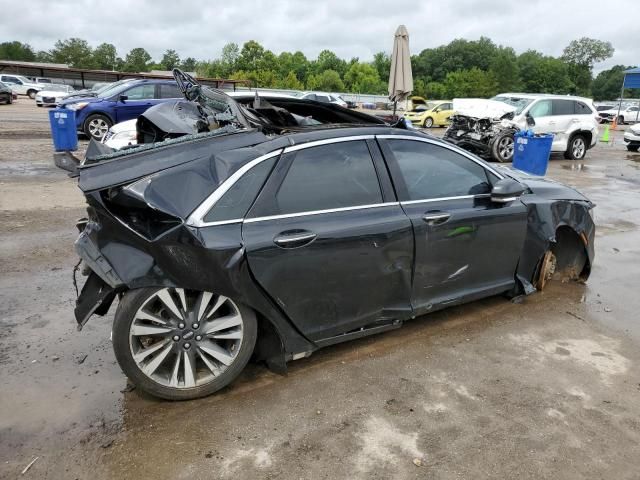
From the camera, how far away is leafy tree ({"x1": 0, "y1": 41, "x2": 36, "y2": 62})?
10006cm

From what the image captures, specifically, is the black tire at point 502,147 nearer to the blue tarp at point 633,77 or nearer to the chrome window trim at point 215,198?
the chrome window trim at point 215,198

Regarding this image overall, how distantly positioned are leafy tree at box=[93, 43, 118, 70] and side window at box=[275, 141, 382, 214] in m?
93.7

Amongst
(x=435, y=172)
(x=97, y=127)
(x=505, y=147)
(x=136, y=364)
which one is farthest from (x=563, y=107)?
(x=136, y=364)

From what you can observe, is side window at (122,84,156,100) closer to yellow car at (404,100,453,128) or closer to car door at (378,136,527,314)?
car door at (378,136,527,314)

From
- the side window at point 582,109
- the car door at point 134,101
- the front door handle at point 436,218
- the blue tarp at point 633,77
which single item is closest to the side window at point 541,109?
the side window at point 582,109

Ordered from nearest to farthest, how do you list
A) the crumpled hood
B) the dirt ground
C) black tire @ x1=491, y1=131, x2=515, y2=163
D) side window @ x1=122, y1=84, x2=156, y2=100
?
the dirt ground < black tire @ x1=491, y1=131, x2=515, y2=163 < side window @ x1=122, y1=84, x2=156, y2=100 < the crumpled hood

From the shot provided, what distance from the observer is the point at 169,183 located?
2939 millimetres

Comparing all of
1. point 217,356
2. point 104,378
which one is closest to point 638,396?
point 217,356

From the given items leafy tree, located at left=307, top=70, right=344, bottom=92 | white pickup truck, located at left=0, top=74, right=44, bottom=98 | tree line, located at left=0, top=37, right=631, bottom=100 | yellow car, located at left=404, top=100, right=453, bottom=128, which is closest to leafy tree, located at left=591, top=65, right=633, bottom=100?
tree line, located at left=0, top=37, right=631, bottom=100

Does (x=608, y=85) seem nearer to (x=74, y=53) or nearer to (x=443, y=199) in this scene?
(x=74, y=53)

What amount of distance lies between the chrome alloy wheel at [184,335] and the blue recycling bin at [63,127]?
9.63 meters

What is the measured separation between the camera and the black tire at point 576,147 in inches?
598

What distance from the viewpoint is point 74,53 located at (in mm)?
83500

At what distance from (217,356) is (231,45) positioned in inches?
3858
